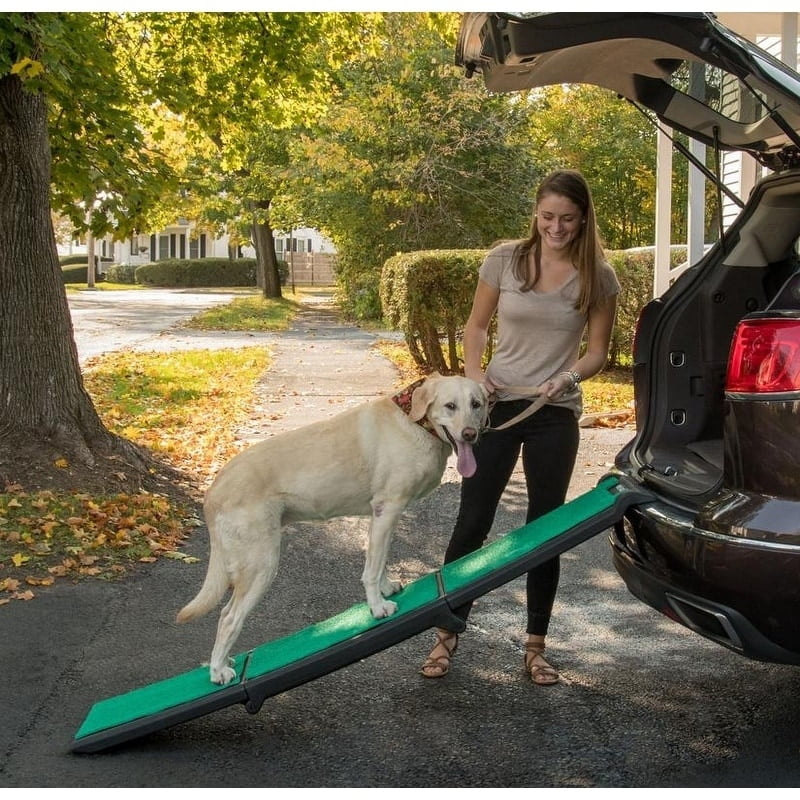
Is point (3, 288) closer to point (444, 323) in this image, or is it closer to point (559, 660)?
point (559, 660)

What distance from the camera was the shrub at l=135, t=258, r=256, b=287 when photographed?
2247 inches

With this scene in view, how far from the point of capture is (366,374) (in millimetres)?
15836

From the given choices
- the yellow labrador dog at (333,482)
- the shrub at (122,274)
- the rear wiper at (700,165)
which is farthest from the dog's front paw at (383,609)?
the shrub at (122,274)

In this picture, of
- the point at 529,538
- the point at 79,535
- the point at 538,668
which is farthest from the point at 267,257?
the point at 529,538

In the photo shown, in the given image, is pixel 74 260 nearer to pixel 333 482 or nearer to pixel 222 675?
pixel 333 482

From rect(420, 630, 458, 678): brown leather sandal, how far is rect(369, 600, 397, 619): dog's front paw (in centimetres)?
77

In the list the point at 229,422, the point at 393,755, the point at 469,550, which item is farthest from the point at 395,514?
the point at 229,422

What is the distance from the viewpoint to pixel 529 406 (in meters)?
4.50

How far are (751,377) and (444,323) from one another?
408 inches

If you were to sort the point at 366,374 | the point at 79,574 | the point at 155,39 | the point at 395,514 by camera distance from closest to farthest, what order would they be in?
1. the point at 395,514
2. the point at 79,574
3. the point at 155,39
4. the point at 366,374

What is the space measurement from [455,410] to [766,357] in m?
1.23

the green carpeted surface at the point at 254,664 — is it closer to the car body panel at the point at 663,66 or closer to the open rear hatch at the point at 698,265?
the open rear hatch at the point at 698,265

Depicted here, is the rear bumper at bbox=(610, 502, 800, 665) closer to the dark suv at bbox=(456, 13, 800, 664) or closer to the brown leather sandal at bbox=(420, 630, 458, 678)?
the dark suv at bbox=(456, 13, 800, 664)

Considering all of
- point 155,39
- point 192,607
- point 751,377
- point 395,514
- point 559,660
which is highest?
point 155,39
